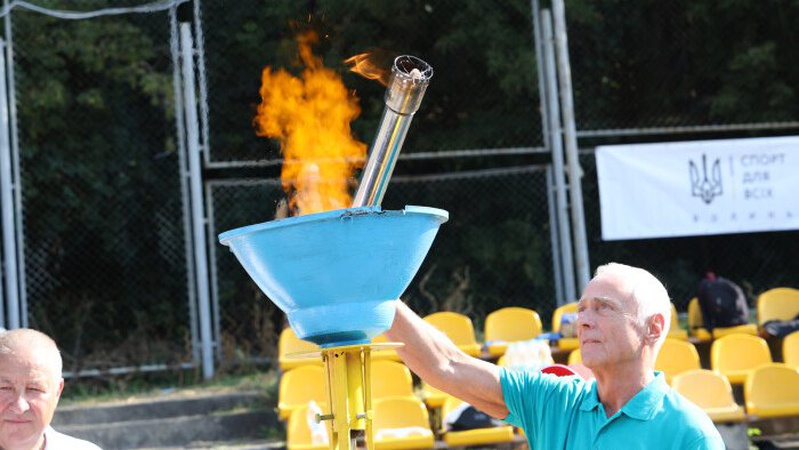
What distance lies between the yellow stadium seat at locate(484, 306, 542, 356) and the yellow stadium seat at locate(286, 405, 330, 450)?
2.60 meters

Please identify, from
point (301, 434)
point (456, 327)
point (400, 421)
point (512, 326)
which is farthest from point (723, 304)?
point (301, 434)

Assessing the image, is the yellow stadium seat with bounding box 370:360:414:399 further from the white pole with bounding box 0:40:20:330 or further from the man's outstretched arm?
the man's outstretched arm

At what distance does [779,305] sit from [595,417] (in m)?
7.82

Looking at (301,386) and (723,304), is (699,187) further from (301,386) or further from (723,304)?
(301,386)

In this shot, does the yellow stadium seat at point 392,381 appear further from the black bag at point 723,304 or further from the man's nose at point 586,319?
the man's nose at point 586,319

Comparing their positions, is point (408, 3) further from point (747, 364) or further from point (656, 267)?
point (747, 364)

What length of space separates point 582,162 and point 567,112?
9.51 ft

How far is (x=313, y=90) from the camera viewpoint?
2.96m

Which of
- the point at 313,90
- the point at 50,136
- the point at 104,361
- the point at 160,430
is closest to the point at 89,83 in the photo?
the point at 50,136

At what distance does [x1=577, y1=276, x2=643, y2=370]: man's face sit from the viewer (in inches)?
108

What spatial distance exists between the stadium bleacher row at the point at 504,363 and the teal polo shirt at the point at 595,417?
11.7 feet

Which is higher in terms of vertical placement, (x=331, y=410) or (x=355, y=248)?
(x=355, y=248)

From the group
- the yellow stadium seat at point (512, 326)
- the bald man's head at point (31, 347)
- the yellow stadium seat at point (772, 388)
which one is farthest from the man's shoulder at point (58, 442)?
the yellow stadium seat at point (512, 326)

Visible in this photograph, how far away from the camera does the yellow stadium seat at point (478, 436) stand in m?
7.16
